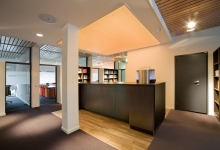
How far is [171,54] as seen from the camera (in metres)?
4.25

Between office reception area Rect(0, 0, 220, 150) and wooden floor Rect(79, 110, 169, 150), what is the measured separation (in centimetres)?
2

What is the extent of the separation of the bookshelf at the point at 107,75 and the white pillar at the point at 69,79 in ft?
17.0

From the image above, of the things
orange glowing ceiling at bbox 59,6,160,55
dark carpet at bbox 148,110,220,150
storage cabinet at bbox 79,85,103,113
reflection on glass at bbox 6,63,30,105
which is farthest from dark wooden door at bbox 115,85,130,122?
reflection on glass at bbox 6,63,30,105

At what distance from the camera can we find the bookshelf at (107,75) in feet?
25.4

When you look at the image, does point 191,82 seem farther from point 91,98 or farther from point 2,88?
point 2,88

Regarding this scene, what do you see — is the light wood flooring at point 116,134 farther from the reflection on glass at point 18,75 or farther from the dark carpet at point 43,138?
the reflection on glass at point 18,75

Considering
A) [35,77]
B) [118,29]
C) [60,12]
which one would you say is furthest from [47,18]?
[35,77]

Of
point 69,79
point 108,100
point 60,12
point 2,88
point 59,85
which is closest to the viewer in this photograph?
point 60,12

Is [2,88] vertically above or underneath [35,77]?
underneath

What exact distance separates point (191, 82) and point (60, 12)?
4.81 metres

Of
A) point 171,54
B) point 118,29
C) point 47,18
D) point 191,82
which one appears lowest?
point 191,82

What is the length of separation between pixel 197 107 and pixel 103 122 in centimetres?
353

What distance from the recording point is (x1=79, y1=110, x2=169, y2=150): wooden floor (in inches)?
76.7

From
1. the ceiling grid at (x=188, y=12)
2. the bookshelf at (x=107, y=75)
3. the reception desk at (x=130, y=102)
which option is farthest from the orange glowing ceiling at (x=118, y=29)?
the bookshelf at (x=107, y=75)
